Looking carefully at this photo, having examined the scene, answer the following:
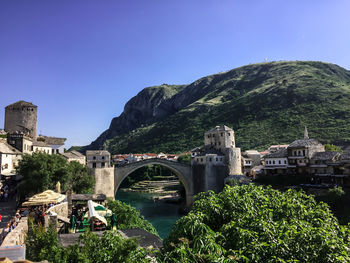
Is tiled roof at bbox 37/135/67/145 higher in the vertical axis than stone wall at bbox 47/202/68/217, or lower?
higher

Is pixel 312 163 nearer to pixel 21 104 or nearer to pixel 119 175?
pixel 119 175

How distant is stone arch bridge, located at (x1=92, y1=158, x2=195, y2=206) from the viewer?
37.5 meters

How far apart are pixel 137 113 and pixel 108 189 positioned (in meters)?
140

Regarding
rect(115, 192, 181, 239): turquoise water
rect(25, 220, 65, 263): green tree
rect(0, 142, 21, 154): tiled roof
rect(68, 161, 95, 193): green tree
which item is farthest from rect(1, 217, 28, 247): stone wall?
rect(115, 192, 181, 239): turquoise water

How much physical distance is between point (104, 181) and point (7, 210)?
20114 millimetres

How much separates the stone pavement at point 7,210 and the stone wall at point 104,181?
1535cm

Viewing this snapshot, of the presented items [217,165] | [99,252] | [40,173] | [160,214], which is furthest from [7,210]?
[217,165]

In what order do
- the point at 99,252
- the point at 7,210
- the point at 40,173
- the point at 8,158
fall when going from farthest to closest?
1. the point at 8,158
2. the point at 40,173
3. the point at 7,210
4. the point at 99,252

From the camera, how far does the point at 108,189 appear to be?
37969 millimetres

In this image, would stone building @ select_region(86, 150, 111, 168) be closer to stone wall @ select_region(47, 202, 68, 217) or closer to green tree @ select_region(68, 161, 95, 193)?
green tree @ select_region(68, 161, 95, 193)

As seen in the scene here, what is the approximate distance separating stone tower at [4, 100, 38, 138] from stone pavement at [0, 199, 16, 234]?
20182mm

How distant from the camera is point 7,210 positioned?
17797mm

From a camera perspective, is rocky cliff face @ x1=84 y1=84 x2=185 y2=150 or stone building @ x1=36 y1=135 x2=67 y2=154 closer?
stone building @ x1=36 y1=135 x2=67 y2=154

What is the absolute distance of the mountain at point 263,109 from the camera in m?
65.4
